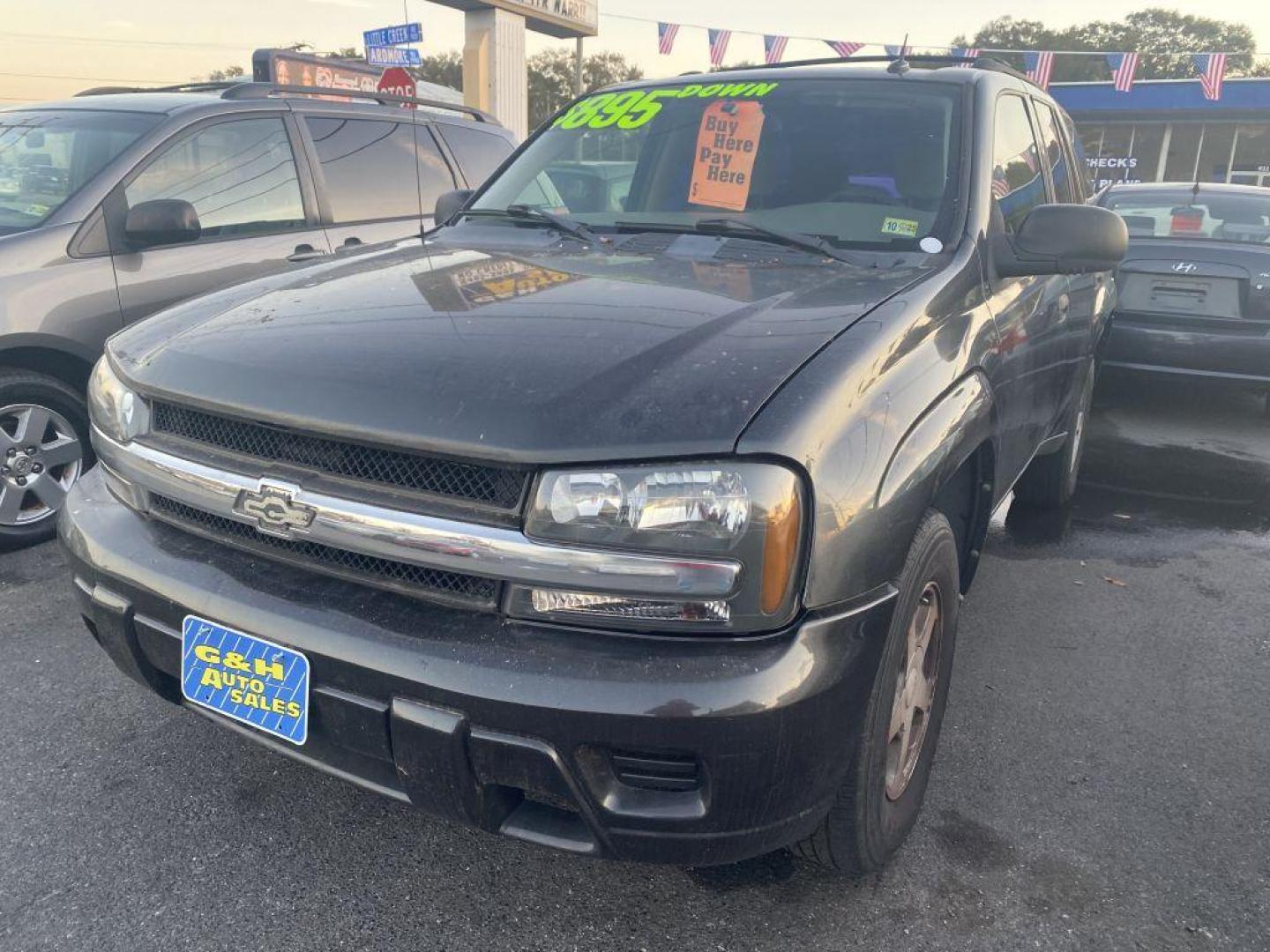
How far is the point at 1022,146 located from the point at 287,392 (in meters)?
2.65

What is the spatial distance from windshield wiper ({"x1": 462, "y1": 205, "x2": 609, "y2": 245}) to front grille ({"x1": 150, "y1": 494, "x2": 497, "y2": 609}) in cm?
133

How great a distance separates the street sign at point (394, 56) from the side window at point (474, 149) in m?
11.3

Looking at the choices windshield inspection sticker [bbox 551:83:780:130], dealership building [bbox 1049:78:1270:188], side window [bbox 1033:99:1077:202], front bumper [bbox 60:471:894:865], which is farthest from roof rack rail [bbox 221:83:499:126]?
dealership building [bbox 1049:78:1270:188]

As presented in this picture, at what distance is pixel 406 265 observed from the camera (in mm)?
2629

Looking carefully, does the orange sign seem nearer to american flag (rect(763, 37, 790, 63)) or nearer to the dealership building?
american flag (rect(763, 37, 790, 63))

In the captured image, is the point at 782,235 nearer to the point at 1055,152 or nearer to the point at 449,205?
the point at 449,205

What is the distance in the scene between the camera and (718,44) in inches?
764

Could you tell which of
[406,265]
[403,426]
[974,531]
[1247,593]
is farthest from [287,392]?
[1247,593]

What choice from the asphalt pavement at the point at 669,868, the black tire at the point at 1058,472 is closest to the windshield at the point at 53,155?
the asphalt pavement at the point at 669,868

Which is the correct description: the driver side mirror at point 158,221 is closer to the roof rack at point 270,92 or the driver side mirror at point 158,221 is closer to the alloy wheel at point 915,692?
the roof rack at point 270,92

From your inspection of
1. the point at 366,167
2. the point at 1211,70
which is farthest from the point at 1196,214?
the point at 1211,70

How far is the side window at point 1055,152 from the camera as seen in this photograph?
384 centimetres

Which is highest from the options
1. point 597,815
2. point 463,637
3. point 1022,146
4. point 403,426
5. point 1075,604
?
point 1022,146

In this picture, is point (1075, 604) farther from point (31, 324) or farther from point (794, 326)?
point (31, 324)
